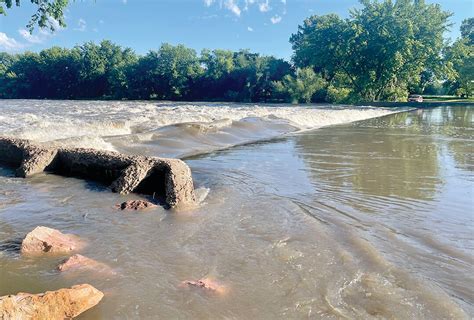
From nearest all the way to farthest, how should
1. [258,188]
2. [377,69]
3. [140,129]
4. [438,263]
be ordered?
[438,263]
[258,188]
[140,129]
[377,69]

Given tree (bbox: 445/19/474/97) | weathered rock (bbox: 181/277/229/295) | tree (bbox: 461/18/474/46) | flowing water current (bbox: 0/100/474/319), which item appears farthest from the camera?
tree (bbox: 461/18/474/46)

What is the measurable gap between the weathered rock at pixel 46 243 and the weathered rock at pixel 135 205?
1160 millimetres

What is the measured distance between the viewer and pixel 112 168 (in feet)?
20.2

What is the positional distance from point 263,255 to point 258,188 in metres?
2.72

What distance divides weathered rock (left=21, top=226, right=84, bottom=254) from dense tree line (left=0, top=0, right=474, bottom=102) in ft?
128

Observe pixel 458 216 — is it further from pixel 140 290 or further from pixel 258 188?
pixel 140 290

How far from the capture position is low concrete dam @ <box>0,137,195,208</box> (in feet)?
17.0

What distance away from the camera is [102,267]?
3.17 metres

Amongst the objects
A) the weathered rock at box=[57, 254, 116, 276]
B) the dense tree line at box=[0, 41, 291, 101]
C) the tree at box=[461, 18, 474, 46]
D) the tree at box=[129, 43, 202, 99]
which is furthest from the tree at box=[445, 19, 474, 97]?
the weathered rock at box=[57, 254, 116, 276]

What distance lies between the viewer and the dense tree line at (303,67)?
39875mm

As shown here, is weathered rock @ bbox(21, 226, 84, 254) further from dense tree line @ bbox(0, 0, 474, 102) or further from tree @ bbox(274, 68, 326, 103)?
tree @ bbox(274, 68, 326, 103)

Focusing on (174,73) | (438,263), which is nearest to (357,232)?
(438,263)

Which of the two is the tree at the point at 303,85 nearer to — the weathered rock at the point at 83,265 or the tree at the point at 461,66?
the tree at the point at 461,66

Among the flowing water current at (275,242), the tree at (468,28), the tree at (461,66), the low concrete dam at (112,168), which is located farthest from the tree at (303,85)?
the low concrete dam at (112,168)
